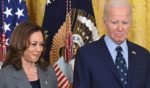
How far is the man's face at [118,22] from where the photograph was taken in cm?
229

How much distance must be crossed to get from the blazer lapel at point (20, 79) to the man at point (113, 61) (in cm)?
41

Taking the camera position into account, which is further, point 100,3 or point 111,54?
point 100,3

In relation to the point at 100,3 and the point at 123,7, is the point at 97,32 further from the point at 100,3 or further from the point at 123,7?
the point at 123,7

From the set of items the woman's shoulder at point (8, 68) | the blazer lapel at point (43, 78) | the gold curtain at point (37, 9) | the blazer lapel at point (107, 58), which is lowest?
the blazer lapel at point (43, 78)

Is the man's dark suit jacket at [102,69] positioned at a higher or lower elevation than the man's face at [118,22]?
lower

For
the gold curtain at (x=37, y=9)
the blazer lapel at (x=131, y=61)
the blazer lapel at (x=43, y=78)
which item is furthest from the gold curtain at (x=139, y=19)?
the blazer lapel at (x=131, y=61)

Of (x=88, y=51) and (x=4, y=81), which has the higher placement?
(x=88, y=51)

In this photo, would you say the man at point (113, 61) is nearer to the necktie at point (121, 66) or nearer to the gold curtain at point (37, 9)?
the necktie at point (121, 66)

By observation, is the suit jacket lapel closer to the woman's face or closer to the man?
the man

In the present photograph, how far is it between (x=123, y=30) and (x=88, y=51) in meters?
0.25

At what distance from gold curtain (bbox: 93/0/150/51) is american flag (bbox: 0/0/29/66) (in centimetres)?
85

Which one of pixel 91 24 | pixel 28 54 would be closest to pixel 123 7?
pixel 28 54

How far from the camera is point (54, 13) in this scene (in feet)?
12.6

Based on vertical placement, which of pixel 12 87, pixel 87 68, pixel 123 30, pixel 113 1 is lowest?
pixel 12 87
